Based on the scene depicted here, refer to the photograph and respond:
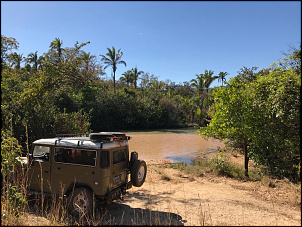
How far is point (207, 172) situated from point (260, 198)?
4.15 metres

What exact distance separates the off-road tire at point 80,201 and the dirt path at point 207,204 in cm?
47

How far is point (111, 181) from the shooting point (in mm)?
5527

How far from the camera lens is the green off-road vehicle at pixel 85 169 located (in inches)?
211

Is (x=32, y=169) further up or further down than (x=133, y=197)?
further up

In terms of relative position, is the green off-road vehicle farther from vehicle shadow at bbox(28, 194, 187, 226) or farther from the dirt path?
the dirt path

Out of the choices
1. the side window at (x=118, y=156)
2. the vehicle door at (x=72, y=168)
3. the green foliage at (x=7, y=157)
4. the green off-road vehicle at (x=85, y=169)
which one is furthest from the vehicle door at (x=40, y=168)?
the green foliage at (x=7, y=157)

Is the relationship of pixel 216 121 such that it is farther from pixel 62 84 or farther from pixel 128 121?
pixel 128 121

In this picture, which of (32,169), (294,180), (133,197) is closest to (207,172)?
(294,180)

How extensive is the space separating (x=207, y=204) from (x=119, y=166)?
277 centimetres

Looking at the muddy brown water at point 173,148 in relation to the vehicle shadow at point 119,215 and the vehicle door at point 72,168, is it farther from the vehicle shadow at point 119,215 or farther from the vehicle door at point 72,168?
the vehicle door at point 72,168

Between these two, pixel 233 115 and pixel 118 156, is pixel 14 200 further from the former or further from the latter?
pixel 233 115

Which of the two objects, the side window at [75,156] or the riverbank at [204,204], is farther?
the side window at [75,156]

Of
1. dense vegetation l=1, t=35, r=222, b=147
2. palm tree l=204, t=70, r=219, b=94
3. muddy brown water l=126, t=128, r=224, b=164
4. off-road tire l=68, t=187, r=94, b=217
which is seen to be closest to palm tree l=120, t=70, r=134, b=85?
dense vegetation l=1, t=35, r=222, b=147

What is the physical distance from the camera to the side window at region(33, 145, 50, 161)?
6044 mm
